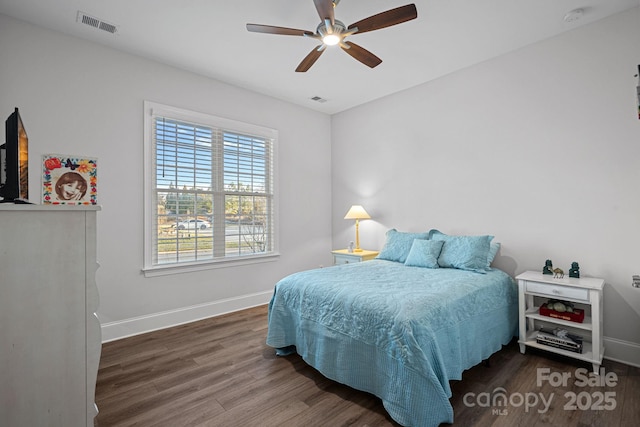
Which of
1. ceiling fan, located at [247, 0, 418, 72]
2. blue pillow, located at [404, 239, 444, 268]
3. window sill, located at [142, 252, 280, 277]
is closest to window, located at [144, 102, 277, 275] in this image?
window sill, located at [142, 252, 280, 277]

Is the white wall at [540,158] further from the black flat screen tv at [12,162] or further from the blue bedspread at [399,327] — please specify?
the black flat screen tv at [12,162]

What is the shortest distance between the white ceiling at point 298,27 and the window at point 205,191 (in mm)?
672

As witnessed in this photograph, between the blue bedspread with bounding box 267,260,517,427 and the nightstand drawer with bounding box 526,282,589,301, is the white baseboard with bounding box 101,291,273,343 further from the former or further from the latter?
the nightstand drawer with bounding box 526,282,589,301

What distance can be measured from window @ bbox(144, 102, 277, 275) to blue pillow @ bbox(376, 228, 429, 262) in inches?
63.5

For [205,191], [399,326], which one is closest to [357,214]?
[205,191]

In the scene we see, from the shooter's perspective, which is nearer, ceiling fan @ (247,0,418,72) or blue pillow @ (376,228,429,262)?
ceiling fan @ (247,0,418,72)

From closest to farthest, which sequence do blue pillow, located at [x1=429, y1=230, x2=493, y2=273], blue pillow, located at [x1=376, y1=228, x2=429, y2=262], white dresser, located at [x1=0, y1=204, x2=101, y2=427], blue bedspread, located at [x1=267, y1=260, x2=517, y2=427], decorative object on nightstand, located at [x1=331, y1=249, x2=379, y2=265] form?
1. white dresser, located at [x1=0, y1=204, x2=101, y2=427]
2. blue bedspread, located at [x1=267, y1=260, x2=517, y2=427]
3. blue pillow, located at [x1=429, y1=230, x2=493, y2=273]
4. blue pillow, located at [x1=376, y1=228, x2=429, y2=262]
5. decorative object on nightstand, located at [x1=331, y1=249, x2=379, y2=265]

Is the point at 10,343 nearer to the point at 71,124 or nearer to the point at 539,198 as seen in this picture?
the point at 71,124

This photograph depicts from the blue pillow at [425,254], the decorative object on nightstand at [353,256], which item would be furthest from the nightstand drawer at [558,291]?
the decorative object on nightstand at [353,256]

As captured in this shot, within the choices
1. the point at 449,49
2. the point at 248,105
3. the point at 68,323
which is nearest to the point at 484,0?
the point at 449,49

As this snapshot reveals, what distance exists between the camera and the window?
347 centimetres

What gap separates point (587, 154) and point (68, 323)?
384 centimetres

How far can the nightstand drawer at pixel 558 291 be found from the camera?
2477 mm

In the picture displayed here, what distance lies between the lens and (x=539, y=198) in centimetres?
310
